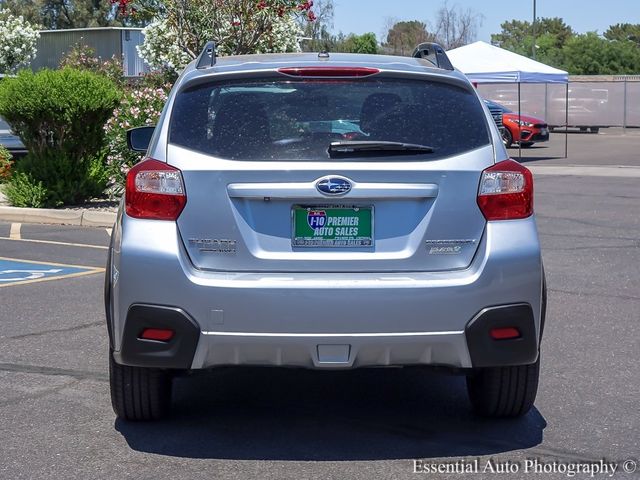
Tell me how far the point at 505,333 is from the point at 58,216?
33.7ft

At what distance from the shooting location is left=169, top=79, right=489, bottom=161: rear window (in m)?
4.90

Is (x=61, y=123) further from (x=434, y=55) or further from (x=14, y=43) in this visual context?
(x=14, y=43)

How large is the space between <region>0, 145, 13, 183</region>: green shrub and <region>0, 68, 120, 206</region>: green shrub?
270 cm

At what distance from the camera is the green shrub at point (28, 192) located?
14859mm

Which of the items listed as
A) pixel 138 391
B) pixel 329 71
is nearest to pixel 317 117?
pixel 329 71

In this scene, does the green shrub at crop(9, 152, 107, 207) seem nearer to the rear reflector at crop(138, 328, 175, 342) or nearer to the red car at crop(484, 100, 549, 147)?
the rear reflector at crop(138, 328, 175, 342)

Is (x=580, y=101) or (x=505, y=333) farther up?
(x=505, y=333)

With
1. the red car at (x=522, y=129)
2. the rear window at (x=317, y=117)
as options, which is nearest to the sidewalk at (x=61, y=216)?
the rear window at (x=317, y=117)

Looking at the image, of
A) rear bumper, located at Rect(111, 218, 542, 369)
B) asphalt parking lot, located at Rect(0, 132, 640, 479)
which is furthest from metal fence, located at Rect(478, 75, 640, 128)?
rear bumper, located at Rect(111, 218, 542, 369)

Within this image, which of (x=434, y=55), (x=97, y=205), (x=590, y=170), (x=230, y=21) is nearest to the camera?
(x=434, y=55)

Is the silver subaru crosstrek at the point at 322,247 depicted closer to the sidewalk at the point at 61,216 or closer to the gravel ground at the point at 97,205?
the sidewalk at the point at 61,216

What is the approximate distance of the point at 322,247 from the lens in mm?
4797

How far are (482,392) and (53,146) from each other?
10.5 m

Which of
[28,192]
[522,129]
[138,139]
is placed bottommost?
[522,129]
